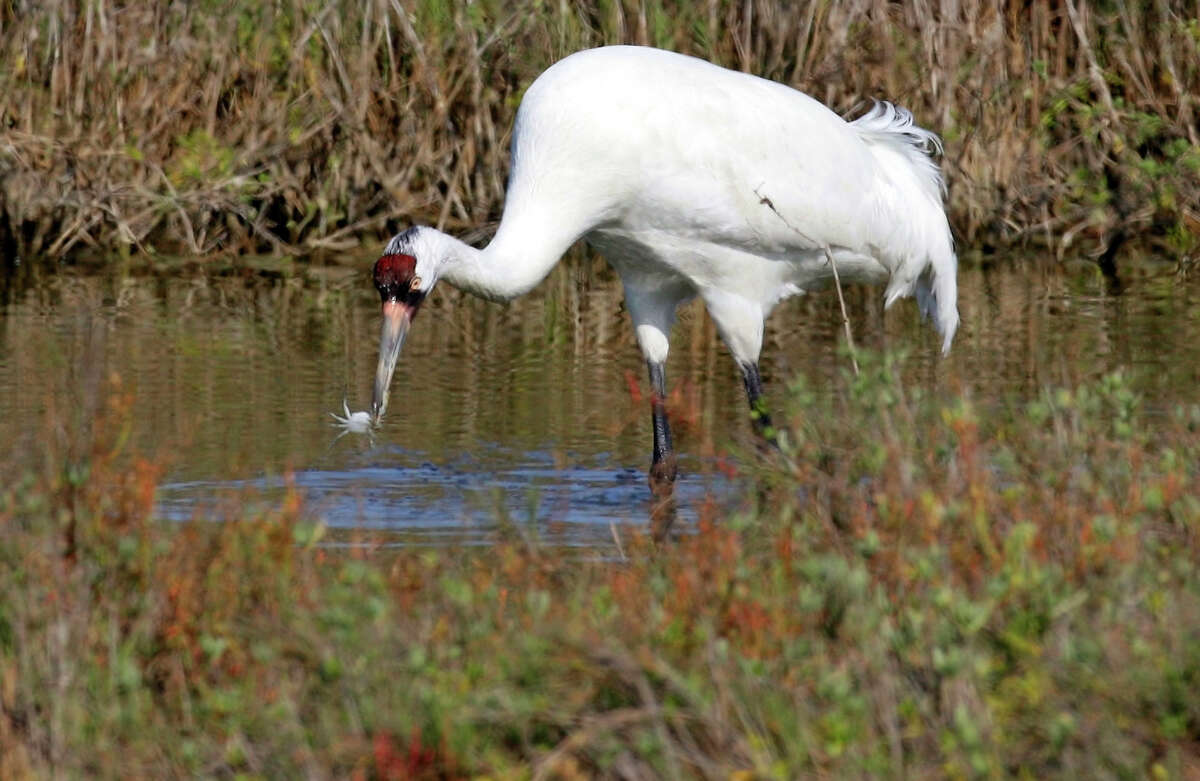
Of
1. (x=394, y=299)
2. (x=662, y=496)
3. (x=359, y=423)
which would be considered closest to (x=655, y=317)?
(x=662, y=496)

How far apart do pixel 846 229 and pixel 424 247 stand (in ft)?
5.07

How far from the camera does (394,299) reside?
5.56 metres

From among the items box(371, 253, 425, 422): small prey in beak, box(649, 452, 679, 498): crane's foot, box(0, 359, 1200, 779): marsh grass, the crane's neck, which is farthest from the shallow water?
the crane's neck

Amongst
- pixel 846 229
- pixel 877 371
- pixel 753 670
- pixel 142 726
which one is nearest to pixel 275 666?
pixel 142 726

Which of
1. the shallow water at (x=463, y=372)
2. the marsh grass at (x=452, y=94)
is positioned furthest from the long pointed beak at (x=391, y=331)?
the marsh grass at (x=452, y=94)

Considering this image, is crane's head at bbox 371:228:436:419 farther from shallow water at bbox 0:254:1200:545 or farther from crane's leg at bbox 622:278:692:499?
crane's leg at bbox 622:278:692:499

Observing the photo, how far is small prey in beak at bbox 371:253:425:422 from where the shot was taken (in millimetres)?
5492

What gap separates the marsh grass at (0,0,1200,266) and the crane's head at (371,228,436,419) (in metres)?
4.14

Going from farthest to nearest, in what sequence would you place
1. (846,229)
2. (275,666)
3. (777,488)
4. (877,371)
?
1. (846,229)
2. (777,488)
3. (877,371)
4. (275,666)

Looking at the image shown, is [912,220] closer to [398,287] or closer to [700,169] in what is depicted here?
[700,169]

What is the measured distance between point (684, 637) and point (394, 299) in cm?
237

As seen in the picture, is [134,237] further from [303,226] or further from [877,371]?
[877,371]

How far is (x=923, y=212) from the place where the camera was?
6773 mm

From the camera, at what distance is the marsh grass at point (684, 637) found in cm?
303
